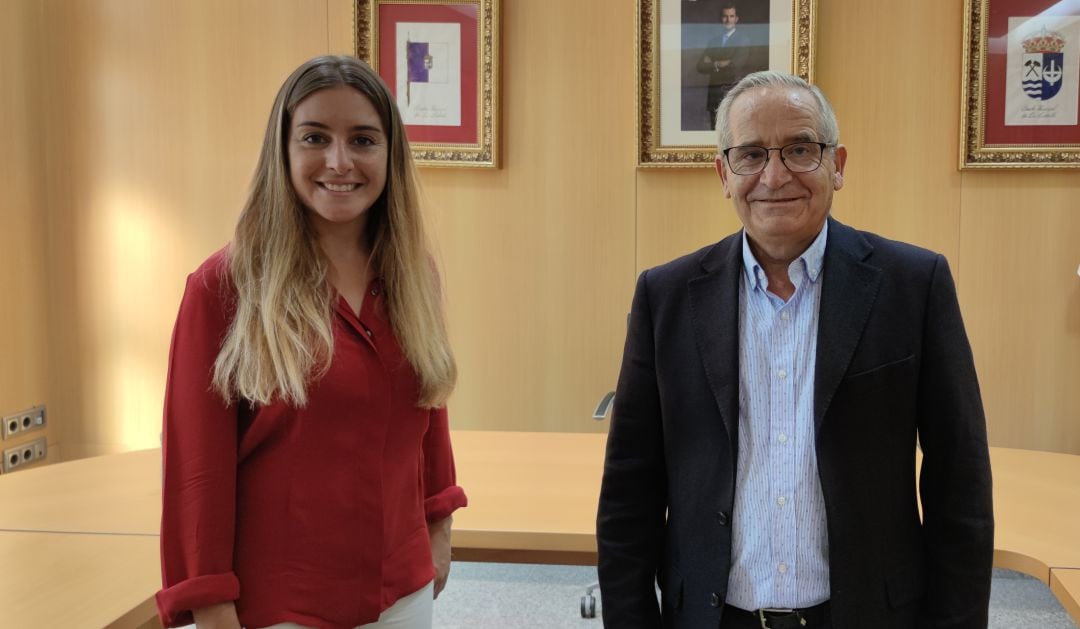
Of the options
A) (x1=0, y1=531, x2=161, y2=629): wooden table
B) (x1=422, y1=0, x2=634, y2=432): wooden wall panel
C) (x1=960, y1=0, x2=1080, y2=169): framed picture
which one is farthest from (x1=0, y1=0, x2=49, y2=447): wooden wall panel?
(x1=960, y1=0, x2=1080, y2=169): framed picture

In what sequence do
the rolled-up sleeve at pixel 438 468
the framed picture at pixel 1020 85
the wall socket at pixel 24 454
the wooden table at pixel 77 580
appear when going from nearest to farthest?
1. the wooden table at pixel 77 580
2. the rolled-up sleeve at pixel 438 468
3. the framed picture at pixel 1020 85
4. the wall socket at pixel 24 454

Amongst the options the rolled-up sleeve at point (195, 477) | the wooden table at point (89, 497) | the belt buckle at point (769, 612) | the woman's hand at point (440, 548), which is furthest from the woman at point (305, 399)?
the wooden table at point (89, 497)

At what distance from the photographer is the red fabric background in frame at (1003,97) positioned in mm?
3541

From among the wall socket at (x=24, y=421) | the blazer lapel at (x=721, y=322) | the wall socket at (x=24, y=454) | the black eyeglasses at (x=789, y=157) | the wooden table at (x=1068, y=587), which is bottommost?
the wall socket at (x=24, y=454)

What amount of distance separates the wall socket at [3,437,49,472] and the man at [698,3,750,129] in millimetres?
3241

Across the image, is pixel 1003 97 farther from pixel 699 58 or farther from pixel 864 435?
pixel 864 435

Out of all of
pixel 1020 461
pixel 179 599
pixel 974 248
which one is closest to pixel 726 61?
pixel 974 248

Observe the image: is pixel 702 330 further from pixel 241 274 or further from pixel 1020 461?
pixel 1020 461

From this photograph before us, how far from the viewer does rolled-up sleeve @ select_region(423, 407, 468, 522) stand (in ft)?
5.86

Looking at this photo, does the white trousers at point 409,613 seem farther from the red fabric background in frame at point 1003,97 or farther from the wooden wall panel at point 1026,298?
the red fabric background in frame at point 1003,97

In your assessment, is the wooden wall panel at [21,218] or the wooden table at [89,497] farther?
the wooden wall panel at [21,218]

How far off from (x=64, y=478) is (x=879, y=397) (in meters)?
2.28

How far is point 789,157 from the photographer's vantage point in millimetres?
1379

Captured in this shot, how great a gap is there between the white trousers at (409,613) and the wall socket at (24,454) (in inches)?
120
